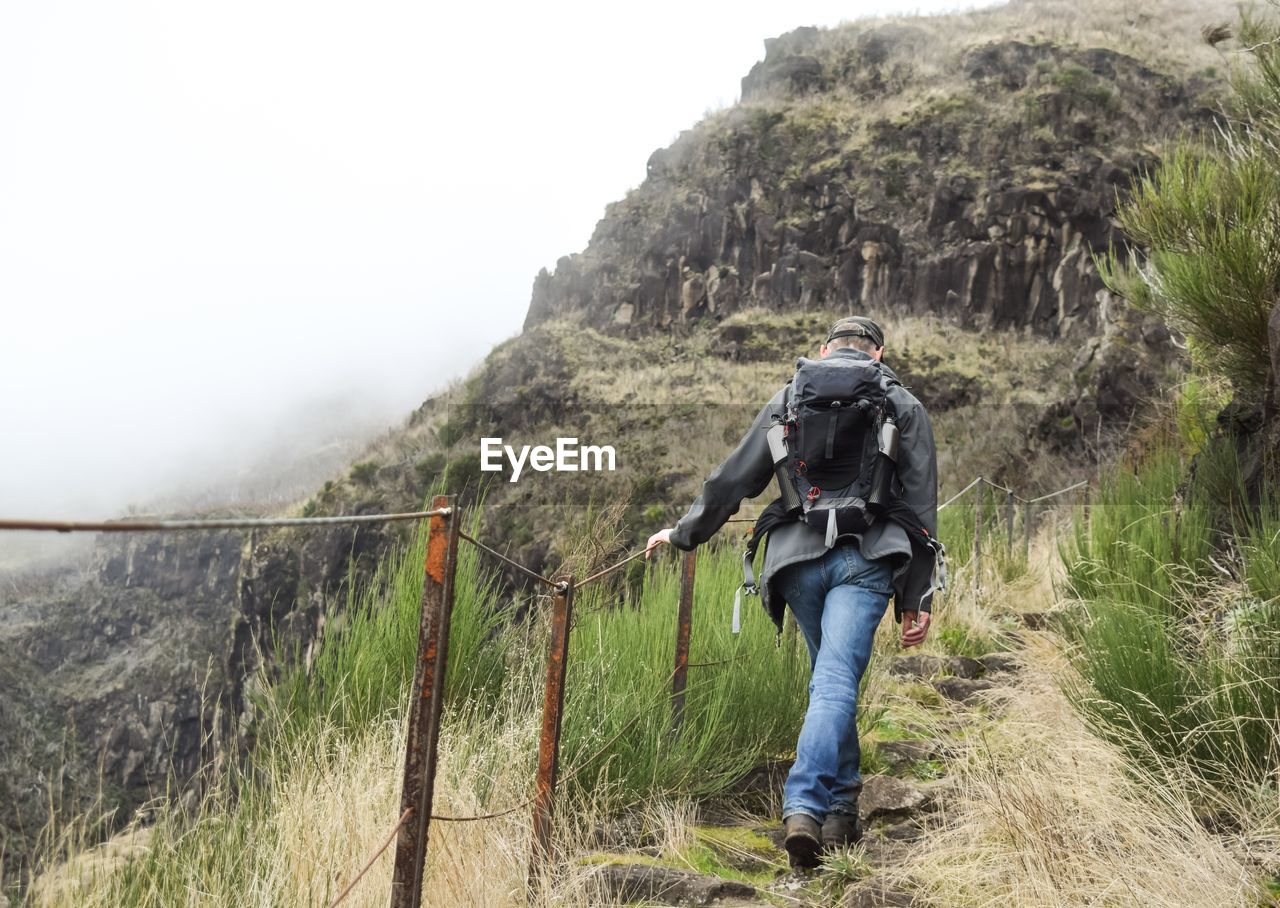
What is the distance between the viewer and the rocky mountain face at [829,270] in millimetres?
28094

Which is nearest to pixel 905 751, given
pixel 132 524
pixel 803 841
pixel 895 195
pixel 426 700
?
pixel 803 841

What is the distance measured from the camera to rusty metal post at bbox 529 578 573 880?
9.11ft

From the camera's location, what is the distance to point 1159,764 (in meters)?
3.04

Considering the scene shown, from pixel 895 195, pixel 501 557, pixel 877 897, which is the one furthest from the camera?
pixel 895 195

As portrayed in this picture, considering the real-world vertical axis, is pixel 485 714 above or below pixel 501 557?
below

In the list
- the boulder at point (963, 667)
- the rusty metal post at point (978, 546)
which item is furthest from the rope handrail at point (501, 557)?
the rusty metal post at point (978, 546)

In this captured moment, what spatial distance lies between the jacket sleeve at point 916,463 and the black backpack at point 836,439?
0.06 m

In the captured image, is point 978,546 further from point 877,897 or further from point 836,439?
point 877,897

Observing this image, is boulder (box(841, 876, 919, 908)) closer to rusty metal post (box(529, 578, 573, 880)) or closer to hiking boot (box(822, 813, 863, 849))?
hiking boot (box(822, 813, 863, 849))

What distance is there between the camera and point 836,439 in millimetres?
3268

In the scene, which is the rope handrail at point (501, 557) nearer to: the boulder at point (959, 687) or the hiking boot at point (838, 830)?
the hiking boot at point (838, 830)

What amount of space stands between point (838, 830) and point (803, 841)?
0.23 metres

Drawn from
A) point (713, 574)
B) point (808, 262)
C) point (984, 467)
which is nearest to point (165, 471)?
point (808, 262)

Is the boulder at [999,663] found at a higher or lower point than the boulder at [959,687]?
higher
